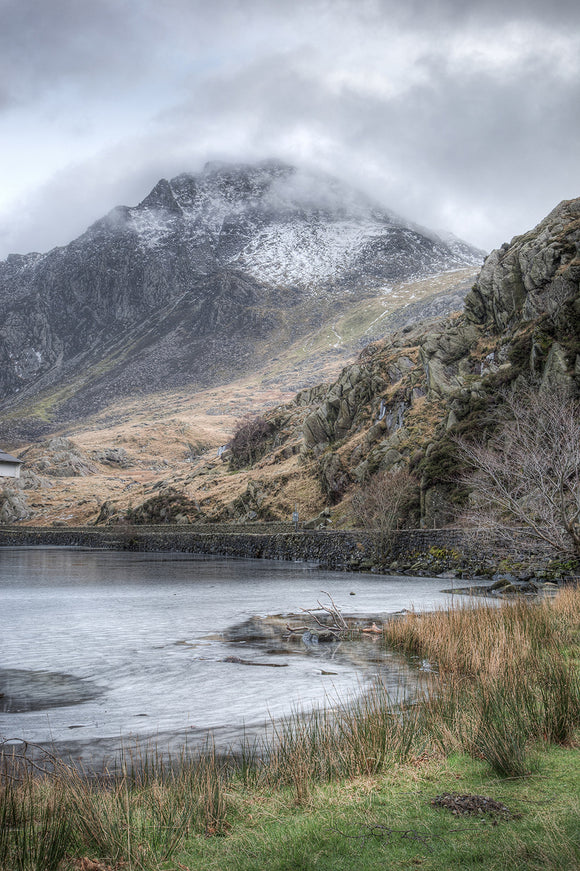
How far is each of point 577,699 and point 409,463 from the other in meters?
47.5

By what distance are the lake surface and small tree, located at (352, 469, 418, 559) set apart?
10421mm

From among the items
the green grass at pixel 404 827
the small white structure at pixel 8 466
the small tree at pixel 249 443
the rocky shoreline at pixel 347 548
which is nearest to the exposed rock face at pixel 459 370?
the rocky shoreline at pixel 347 548

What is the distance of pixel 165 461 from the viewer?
497 ft

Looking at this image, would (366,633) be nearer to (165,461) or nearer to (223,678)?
(223,678)

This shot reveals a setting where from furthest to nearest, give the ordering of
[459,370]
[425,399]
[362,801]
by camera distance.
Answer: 1. [425,399]
2. [459,370]
3. [362,801]

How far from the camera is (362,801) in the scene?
21.9 feet

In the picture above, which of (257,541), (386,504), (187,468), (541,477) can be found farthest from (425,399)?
(187,468)

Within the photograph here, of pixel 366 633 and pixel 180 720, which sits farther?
pixel 366 633

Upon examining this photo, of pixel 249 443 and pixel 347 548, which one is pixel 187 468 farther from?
pixel 347 548

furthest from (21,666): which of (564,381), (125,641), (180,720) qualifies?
(564,381)

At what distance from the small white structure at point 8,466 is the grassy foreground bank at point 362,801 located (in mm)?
115977

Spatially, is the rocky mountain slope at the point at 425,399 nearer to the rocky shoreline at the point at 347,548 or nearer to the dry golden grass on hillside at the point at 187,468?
the dry golden grass on hillside at the point at 187,468

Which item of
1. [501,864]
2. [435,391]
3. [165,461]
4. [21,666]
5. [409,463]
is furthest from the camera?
[165,461]

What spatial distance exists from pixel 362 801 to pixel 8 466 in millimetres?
121105
